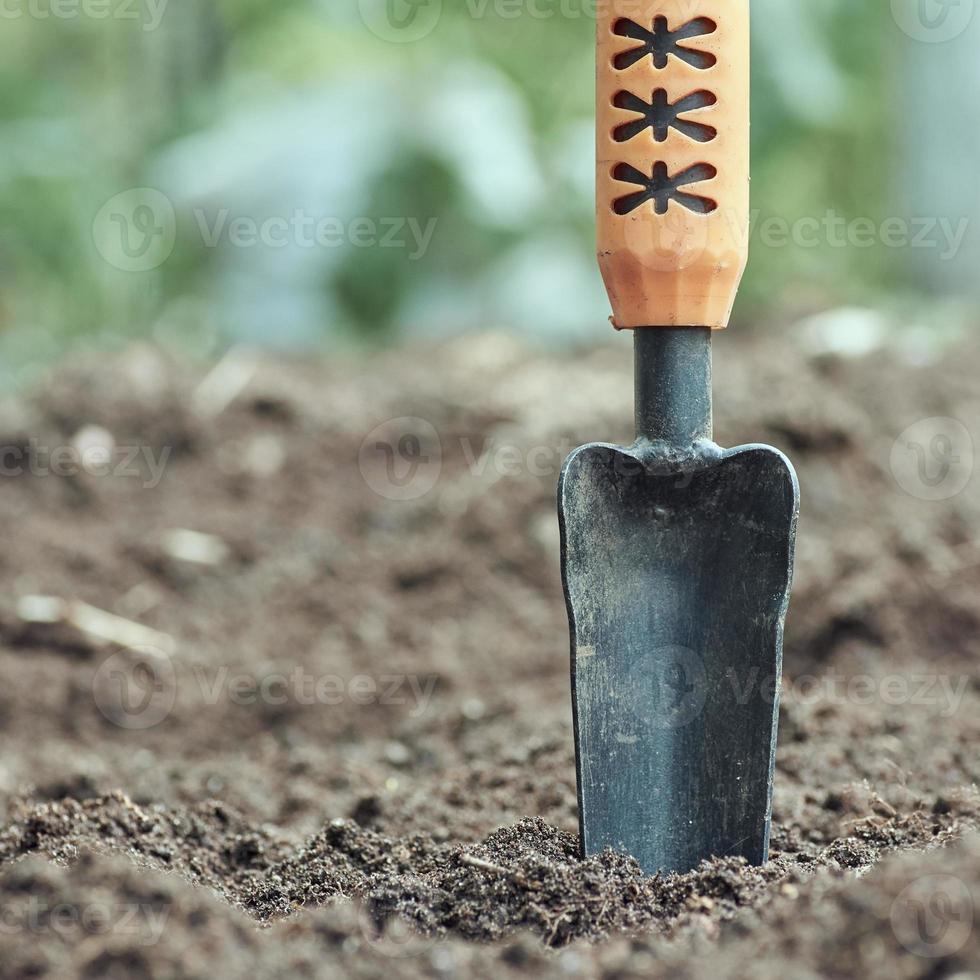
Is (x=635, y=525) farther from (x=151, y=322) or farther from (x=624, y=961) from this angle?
(x=151, y=322)

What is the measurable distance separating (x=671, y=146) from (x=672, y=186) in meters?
0.04

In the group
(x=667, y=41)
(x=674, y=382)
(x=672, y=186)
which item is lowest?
(x=674, y=382)

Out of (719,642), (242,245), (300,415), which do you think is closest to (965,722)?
(719,642)

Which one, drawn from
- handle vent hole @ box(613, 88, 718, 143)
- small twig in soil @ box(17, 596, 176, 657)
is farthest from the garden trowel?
small twig in soil @ box(17, 596, 176, 657)

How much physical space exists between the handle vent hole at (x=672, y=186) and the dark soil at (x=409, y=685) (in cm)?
64

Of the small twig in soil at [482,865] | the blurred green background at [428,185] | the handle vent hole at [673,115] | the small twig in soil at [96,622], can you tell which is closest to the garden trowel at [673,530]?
the handle vent hole at [673,115]

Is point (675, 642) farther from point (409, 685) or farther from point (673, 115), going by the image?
point (409, 685)

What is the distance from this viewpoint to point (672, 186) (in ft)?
4.01

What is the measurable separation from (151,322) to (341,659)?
3.42 metres

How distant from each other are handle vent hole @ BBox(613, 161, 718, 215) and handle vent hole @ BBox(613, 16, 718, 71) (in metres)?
0.10

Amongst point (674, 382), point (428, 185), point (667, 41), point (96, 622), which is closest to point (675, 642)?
point (674, 382)

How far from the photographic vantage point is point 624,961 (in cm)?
95

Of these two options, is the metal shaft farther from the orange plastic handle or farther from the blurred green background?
the blurred green background

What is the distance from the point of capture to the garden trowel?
1227 millimetres
